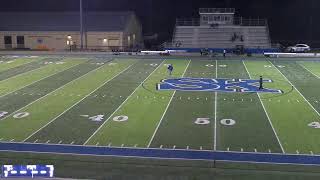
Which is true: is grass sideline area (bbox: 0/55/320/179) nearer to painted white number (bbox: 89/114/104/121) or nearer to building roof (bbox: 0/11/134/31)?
painted white number (bbox: 89/114/104/121)

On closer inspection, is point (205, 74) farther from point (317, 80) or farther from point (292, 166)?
point (292, 166)

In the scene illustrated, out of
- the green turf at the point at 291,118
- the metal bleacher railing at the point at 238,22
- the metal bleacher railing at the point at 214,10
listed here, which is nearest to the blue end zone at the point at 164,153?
the green turf at the point at 291,118

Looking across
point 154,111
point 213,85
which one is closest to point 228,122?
point 154,111

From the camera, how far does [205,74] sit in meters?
26.3

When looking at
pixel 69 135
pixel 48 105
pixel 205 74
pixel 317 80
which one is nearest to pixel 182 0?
pixel 205 74

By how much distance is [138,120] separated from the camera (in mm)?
15695

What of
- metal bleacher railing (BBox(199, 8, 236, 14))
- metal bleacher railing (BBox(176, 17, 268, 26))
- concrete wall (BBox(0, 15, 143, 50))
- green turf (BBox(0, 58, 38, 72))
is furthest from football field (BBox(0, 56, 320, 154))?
metal bleacher railing (BBox(176, 17, 268, 26))

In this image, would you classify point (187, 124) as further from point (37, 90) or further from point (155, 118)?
point (37, 90)

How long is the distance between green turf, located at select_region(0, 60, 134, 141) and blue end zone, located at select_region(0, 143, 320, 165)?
1111mm

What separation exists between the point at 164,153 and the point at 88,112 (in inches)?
213

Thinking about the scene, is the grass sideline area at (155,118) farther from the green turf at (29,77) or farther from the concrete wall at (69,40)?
the concrete wall at (69,40)

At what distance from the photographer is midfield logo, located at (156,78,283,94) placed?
2125cm

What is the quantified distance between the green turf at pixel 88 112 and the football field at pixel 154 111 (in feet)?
0.08

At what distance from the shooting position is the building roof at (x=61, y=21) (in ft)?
143
